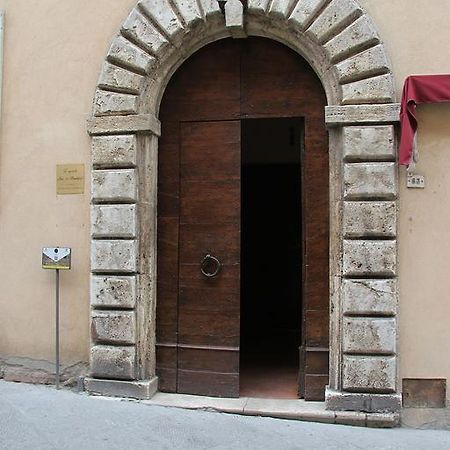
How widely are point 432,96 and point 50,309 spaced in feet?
13.2

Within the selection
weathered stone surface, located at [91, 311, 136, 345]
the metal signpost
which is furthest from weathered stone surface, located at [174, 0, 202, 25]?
weathered stone surface, located at [91, 311, 136, 345]

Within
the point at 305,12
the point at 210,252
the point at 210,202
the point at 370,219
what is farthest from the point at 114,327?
the point at 305,12

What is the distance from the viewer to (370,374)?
4910mm

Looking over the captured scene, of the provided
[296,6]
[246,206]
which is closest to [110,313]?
[296,6]

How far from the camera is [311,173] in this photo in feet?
17.7

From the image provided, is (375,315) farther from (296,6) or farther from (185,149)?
(296,6)

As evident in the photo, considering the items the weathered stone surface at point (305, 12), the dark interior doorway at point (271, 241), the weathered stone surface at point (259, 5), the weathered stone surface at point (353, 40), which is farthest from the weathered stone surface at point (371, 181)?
the dark interior doorway at point (271, 241)

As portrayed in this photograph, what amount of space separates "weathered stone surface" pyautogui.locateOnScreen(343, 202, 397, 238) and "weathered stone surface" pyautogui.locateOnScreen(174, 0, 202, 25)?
2.19 metres

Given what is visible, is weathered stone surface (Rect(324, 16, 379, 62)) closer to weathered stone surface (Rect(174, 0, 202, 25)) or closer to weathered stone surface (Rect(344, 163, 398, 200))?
weathered stone surface (Rect(344, 163, 398, 200))

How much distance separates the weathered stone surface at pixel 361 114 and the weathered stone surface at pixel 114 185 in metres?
1.87

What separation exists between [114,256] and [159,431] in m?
1.64

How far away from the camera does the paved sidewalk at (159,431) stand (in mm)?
4402

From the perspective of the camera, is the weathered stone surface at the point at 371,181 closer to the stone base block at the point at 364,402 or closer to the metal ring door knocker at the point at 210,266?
the metal ring door knocker at the point at 210,266

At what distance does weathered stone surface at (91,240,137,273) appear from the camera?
538 cm
